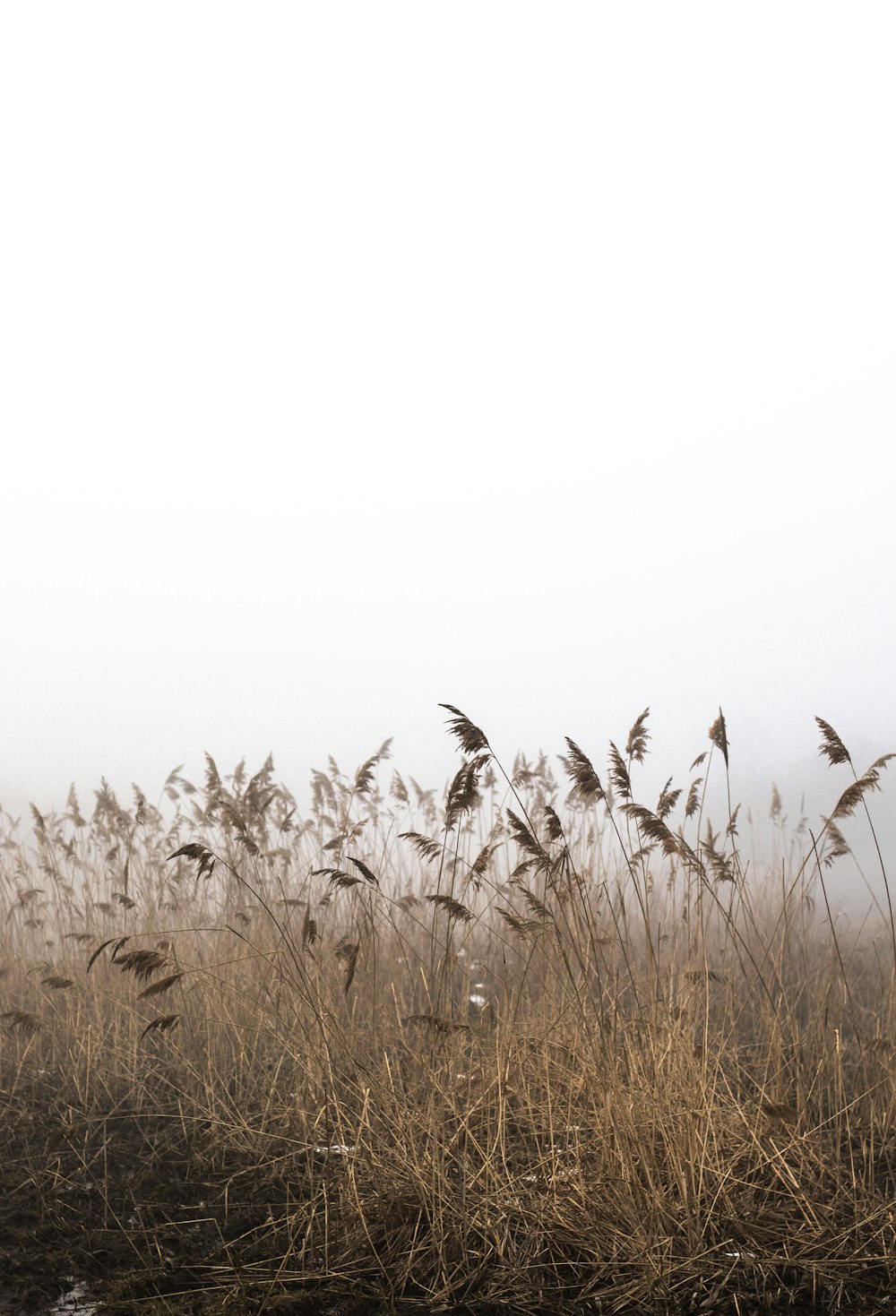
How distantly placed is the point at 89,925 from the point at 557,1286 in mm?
Answer: 4983

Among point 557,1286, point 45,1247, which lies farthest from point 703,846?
point 45,1247

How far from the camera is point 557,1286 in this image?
300 cm

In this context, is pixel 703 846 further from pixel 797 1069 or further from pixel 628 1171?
pixel 628 1171

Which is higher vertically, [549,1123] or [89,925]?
[89,925]

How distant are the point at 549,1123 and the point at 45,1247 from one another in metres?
1.72

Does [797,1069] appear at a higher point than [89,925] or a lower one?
lower

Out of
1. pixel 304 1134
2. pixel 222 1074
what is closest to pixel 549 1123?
pixel 304 1134

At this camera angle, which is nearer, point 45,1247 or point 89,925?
point 45,1247

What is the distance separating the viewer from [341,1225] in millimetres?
3441

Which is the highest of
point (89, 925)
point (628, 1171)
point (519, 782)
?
point (519, 782)

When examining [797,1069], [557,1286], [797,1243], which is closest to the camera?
[557,1286]

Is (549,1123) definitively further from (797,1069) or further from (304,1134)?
(304,1134)

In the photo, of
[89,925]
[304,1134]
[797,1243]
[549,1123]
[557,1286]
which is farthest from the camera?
[89,925]

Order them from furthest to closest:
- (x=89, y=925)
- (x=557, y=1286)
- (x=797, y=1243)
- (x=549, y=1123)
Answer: (x=89, y=925), (x=549, y=1123), (x=797, y=1243), (x=557, y=1286)
